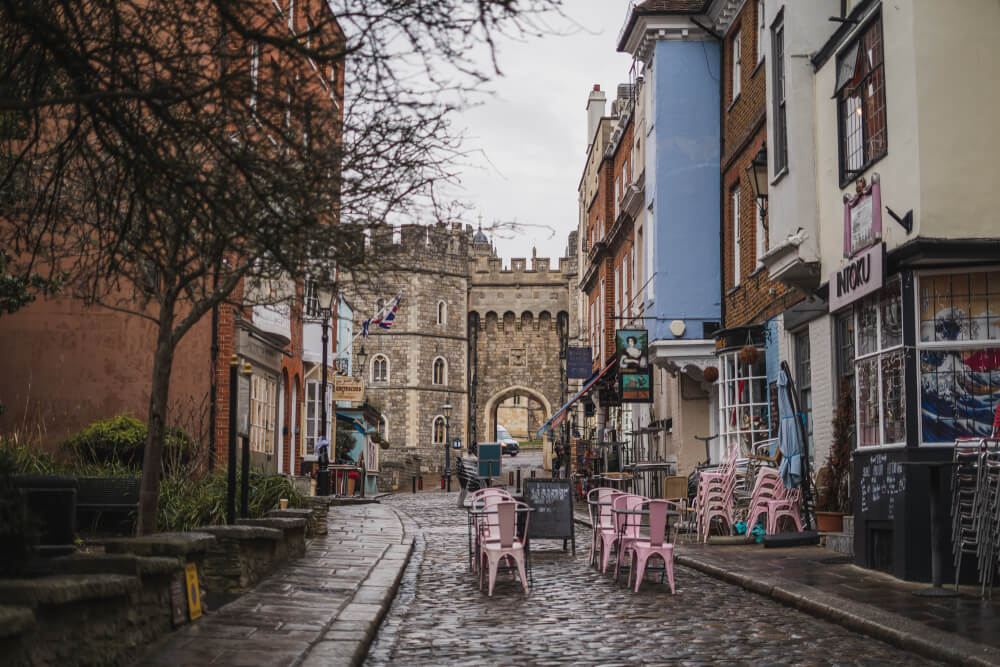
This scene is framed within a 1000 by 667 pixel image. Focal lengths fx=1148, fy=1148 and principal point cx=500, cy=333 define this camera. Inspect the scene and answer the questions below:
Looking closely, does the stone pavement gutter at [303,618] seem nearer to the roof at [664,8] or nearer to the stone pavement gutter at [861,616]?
the stone pavement gutter at [861,616]

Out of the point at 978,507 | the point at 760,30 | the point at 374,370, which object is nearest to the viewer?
the point at 978,507

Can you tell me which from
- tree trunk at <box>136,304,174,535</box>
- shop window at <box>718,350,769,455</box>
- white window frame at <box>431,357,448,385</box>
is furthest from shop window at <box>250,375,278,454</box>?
white window frame at <box>431,357,448,385</box>

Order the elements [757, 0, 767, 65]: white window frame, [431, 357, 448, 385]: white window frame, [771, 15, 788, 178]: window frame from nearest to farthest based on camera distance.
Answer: [771, 15, 788, 178]: window frame < [757, 0, 767, 65]: white window frame < [431, 357, 448, 385]: white window frame

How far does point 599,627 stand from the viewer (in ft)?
27.7

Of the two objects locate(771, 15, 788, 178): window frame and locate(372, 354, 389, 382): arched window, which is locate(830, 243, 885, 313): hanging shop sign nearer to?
locate(771, 15, 788, 178): window frame

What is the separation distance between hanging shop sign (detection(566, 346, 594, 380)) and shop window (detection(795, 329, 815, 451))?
18.1 meters

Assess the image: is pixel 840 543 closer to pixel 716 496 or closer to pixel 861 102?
pixel 716 496

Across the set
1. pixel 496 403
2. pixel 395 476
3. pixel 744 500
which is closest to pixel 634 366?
pixel 744 500

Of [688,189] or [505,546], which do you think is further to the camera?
[688,189]

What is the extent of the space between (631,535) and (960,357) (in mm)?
3734

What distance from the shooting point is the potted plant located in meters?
13.3

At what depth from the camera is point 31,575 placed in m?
5.88

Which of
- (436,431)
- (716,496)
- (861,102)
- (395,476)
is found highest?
(861,102)

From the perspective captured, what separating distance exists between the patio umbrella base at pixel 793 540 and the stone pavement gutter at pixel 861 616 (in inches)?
55.3
